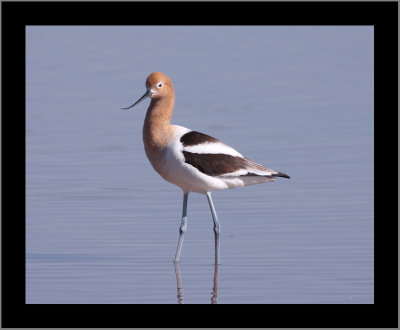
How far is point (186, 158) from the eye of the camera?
11430 mm

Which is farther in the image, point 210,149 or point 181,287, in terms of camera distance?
point 210,149

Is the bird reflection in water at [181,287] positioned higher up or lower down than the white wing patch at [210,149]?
lower down

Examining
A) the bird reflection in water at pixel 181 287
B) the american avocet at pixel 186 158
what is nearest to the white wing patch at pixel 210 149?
the american avocet at pixel 186 158

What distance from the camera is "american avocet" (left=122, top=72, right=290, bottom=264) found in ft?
37.6

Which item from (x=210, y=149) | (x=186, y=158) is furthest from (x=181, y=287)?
(x=210, y=149)

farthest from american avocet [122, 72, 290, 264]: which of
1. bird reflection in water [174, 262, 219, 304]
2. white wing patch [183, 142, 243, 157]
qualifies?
bird reflection in water [174, 262, 219, 304]

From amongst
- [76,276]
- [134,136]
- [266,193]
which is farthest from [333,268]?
[134,136]

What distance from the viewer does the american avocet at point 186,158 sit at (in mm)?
11453

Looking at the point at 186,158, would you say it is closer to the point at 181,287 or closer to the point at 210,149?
the point at 210,149

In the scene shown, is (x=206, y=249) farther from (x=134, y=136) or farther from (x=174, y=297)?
(x=134, y=136)

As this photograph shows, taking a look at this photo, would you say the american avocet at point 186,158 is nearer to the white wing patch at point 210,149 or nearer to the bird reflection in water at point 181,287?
the white wing patch at point 210,149

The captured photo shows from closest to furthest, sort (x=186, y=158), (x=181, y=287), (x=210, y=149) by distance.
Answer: (x=181, y=287) → (x=186, y=158) → (x=210, y=149)

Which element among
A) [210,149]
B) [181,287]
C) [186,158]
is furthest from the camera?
[210,149]

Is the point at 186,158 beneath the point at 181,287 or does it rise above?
above
